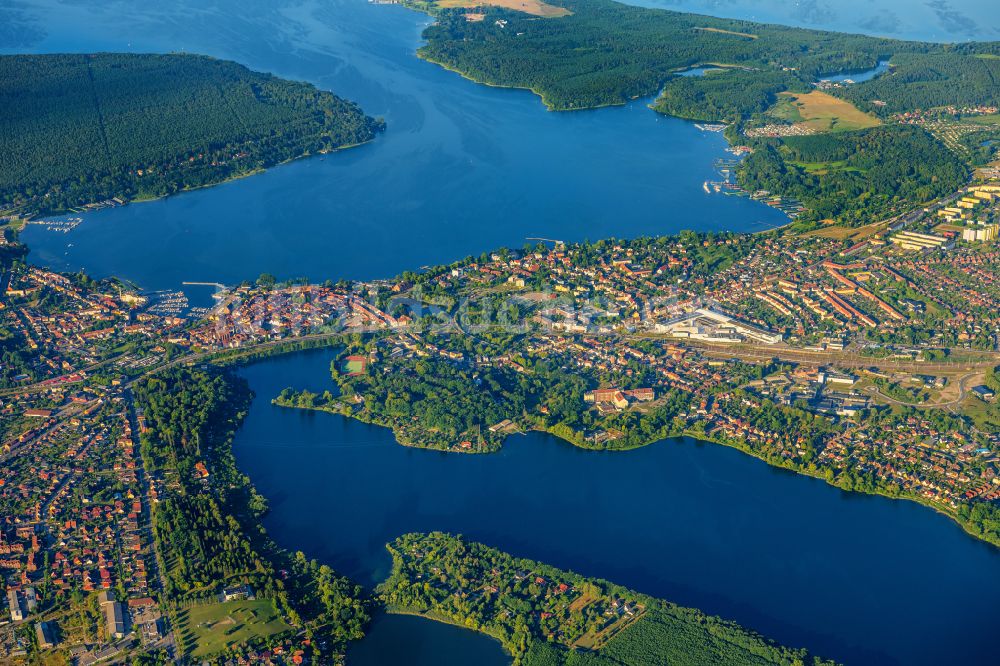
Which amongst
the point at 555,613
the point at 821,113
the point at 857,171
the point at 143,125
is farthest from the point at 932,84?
the point at 555,613

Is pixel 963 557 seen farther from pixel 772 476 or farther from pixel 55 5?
pixel 55 5

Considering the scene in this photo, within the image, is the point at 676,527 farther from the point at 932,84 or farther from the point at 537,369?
the point at 932,84

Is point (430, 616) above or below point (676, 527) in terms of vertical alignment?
below

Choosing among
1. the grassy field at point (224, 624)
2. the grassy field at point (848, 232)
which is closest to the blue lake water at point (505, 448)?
the grassy field at point (224, 624)

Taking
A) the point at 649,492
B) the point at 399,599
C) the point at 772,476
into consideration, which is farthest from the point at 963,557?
the point at 399,599

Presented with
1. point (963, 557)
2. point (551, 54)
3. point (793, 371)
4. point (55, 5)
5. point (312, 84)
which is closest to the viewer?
point (963, 557)

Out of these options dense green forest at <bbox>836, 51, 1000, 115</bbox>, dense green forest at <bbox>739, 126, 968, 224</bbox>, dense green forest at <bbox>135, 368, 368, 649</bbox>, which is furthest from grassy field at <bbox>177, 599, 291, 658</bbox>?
dense green forest at <bbox>836, 51, 1000, 115</bbox>
